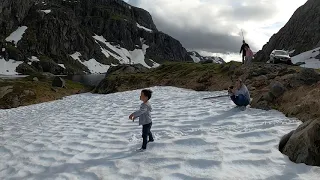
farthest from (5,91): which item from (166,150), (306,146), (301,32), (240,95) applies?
(301,32)

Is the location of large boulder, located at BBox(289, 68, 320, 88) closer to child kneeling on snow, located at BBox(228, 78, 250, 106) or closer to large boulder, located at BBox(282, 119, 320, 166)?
child kneeling on snow, located at BBox(228, 78, 250, 106)

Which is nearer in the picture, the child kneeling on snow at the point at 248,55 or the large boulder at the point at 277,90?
the large boulder at the point at 277,90

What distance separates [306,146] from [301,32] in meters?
127

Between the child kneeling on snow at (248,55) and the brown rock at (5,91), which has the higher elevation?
the child kneeling on snow at (248,55)

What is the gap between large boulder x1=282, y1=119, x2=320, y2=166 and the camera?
830cm

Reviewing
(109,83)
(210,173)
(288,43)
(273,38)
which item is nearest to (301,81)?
(210,173)

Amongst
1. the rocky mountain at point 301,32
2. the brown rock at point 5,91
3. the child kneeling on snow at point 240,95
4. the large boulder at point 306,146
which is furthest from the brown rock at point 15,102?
the rocky mountain at point 301,32

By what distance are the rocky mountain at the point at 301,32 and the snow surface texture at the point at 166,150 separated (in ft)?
335

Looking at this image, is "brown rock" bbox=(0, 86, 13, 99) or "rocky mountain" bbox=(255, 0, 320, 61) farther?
"rocky mountain" bbox=(255, 0, 320, 61)

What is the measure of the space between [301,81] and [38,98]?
33.6 meters

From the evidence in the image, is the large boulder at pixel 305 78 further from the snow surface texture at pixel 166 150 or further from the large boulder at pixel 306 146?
the large boulder at pixel 306 146

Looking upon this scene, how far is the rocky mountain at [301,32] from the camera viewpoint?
11469 cm

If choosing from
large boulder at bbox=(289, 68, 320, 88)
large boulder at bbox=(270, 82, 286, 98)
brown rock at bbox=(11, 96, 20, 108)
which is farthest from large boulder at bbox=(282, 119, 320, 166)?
brown rock at bbox=(11, 96, 20, 108)

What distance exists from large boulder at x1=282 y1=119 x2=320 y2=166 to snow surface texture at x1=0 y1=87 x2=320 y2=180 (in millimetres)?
245
